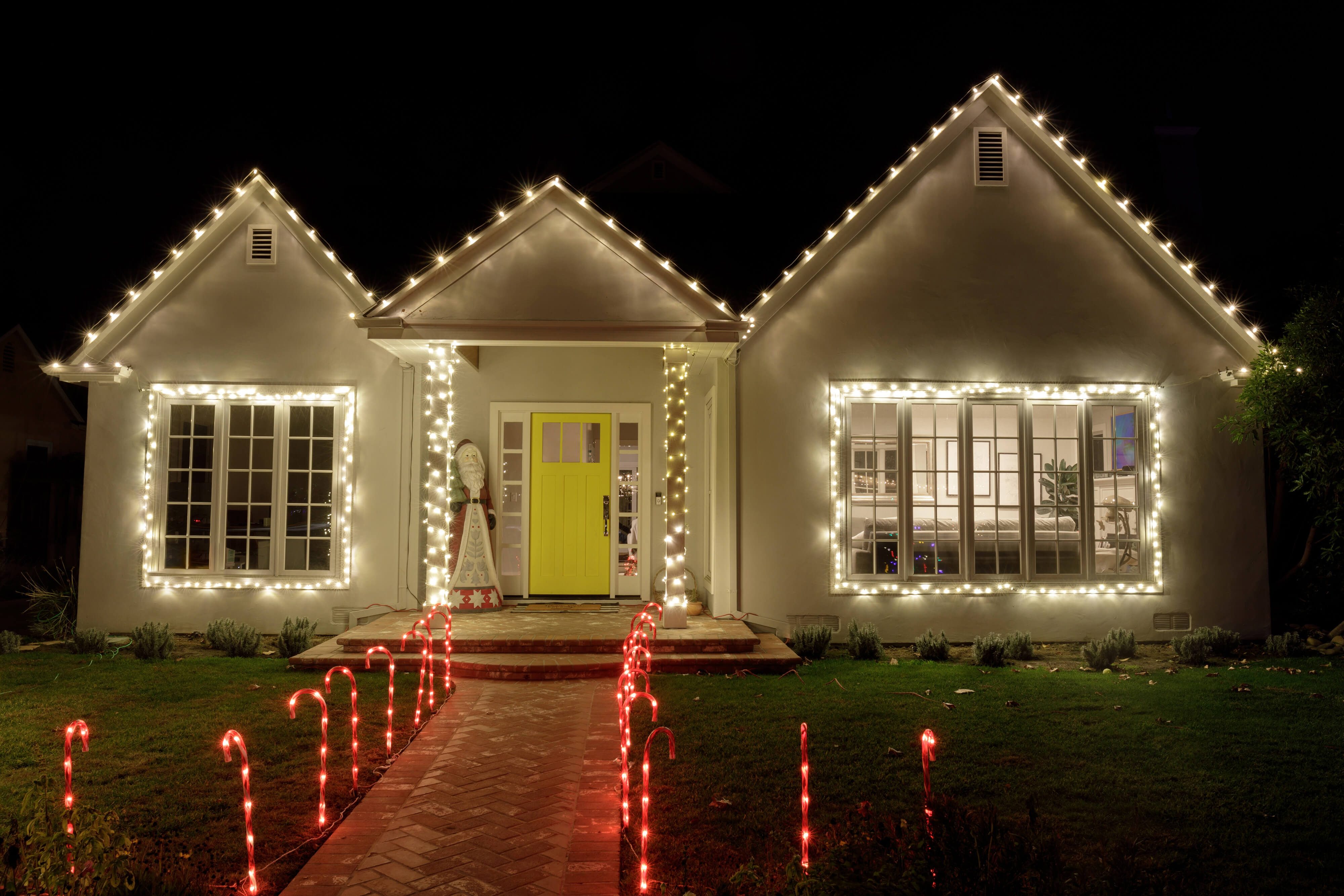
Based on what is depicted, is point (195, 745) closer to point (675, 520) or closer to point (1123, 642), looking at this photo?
point (675, 520)

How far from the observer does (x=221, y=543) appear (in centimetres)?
1027

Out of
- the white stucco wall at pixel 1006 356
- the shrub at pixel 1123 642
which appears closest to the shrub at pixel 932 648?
the white stucco wall at pixel 1006 356

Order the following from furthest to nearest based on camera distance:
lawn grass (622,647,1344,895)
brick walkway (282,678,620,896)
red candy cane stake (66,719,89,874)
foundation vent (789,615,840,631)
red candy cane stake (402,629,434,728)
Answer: foundation vent (789,615,840,631) < red candy cane stake (402,629,434,728) < lawn grass (622,647,1344,895) < brick walkway (282,678,620,896) < red candy cane stake (66,719,89,874)

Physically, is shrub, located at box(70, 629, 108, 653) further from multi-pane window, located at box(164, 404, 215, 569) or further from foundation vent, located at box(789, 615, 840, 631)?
foundation vent, located at box(789, 615, 840, 631)

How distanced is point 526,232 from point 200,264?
170 inches

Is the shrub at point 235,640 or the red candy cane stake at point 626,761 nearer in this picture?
the red candy cane stake at point 626,761

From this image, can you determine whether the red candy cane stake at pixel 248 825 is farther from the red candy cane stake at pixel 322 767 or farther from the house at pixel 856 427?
the house at pixel 856 427

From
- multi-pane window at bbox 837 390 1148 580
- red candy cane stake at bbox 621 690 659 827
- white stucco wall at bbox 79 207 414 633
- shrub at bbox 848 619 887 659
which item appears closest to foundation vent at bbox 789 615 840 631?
shrub at bbox 848 619 887 659

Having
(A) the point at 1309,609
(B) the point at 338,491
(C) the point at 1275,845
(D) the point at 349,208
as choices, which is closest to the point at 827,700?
(C) the point at 1275,845

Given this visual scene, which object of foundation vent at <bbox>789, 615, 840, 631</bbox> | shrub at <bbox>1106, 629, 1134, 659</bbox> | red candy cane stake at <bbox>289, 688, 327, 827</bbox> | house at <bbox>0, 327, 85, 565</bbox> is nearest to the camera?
red candy cane stake at <bbox>289, 688, 327, 827</bbox>

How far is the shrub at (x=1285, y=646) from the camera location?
30.1 ft

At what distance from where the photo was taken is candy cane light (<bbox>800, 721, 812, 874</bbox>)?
3.71 m

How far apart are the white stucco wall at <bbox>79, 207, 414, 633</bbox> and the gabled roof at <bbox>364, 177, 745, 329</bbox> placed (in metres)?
1.72

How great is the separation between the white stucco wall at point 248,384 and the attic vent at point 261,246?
0.06 m
